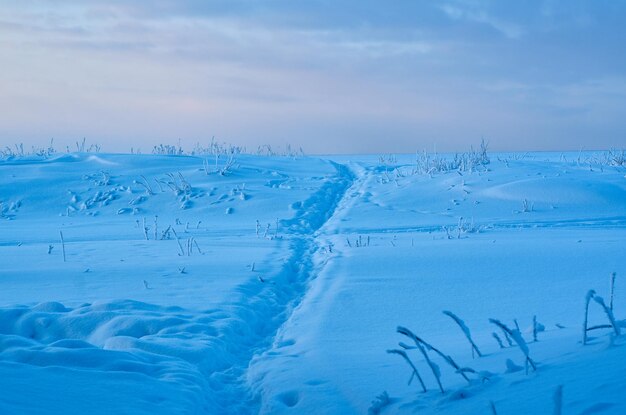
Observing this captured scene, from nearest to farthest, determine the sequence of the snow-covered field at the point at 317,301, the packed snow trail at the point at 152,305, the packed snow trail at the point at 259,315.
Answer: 1. the snow-covered field at the point at 317,301
2. the packed snow trail at the point at 152,305
3. the packed snow trail at the point at 259,315

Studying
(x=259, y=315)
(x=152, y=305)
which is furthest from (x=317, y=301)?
(x=152, y=305)

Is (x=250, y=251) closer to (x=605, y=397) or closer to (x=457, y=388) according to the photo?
(x=457, y=388)

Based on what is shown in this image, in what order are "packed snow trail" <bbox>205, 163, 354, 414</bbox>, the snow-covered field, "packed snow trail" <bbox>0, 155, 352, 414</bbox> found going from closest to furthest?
1. the snow-covered field
2. "packed snow trail" <bbox>0, 155, 352, 414</bbox>
3. "packed snow trail" <bbox>205, 163, 354, 414</bbox>

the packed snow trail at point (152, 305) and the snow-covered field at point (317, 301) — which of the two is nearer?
the snow-covered field at point (317, 301)

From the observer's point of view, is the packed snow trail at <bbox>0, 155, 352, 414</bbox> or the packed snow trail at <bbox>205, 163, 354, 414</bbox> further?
the packed snow trail at <bbox>205, 163, 354, 414</bbox>

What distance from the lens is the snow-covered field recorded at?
279 centimetres

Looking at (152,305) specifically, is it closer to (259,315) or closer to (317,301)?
(259,315)

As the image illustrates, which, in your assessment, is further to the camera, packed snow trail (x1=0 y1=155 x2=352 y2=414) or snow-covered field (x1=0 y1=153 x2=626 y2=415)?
packed snow trail (x1=0 y1=155 x2=352 y2=414)

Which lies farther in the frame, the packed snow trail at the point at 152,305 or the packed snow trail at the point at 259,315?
the packed snow trail at the point at 259,315

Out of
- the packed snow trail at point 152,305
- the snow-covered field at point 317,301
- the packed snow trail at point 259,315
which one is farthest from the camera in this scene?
the packed snow trail at point 259,315

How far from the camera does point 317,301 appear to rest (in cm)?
539

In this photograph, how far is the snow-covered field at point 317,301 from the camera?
279cm

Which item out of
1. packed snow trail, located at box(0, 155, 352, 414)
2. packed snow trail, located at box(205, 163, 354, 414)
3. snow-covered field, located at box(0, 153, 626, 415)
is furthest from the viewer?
packed snow trail, located at box(205, 163, 354, 414)

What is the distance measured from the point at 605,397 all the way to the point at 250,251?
20.2 ft
